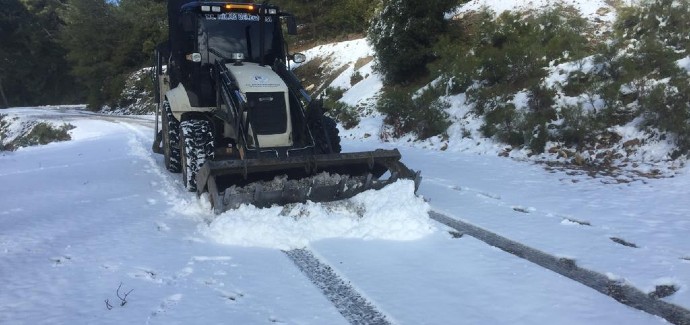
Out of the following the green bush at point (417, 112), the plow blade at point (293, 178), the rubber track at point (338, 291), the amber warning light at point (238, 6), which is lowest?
the rubber track at point (338, 291)

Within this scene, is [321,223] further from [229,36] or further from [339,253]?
[229,36]

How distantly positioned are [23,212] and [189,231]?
2.53 meters

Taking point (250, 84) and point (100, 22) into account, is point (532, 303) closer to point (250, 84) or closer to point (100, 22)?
point (250, 84)

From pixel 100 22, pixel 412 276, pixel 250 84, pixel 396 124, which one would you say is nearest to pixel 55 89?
pixel 100 22

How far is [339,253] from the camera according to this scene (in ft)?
15.9

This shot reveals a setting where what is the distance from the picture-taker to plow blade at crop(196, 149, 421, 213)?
565cm

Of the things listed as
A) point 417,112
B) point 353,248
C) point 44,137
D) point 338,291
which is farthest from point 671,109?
point 44,137

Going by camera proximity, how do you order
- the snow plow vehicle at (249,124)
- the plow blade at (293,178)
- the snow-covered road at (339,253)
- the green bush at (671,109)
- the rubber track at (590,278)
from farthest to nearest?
the green bush at (671,109) < the snow plow vehicle at (249,124) < the plow blade at (293,178) < the snow-covered road at (339,253) < the rubber track at (590,278)

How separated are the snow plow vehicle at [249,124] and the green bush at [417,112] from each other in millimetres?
4756

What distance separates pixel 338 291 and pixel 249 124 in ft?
11.3

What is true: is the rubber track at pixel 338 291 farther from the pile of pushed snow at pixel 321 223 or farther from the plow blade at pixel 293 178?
the plow blade at pixel 293 178

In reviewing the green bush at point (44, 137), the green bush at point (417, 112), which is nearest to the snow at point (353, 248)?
the green bush at point (417, 112)

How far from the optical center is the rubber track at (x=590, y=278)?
141 inches

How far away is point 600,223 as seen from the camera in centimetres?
554
